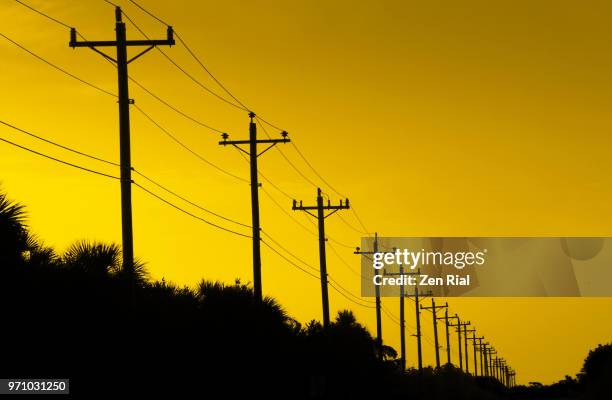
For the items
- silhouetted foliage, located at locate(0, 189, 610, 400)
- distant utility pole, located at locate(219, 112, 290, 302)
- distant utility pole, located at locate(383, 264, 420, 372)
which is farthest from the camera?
distant utility pole, located at locate(383, 264, 420, 372)

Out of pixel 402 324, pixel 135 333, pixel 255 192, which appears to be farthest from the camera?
pixel 402 324

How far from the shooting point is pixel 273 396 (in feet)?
162

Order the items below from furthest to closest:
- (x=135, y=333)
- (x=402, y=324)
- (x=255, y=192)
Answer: (x=402, y=324), (x=255, y=192), (x=135, y=333)

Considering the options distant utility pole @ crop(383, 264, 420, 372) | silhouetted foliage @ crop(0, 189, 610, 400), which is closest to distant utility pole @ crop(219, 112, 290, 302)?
silhouetted foliage @ crop(0, 189, 610, 400)

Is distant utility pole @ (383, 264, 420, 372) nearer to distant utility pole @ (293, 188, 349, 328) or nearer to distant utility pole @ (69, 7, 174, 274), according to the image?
distant utility pole @ (293, 188, 349, 328)

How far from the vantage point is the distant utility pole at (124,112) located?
34219mm

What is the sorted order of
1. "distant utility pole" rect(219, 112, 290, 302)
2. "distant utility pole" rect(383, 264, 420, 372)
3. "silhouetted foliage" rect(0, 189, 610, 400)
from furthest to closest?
1. "distant utility pole" rect(383, 264, 420, 372)
2. "distant utility pole" rect(219, 112, 290, 302)
3. "silhouetted foliage" rect(0, 189, 610, 400)

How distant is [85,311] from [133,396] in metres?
3.10

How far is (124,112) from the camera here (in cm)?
3534

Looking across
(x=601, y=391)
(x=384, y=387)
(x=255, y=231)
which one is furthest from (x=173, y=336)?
(x=601, y=391)

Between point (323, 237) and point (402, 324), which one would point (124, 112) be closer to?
point (323, 237)

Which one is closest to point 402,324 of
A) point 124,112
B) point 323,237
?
point 323,237

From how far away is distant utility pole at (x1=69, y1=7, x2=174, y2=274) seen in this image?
112 feet

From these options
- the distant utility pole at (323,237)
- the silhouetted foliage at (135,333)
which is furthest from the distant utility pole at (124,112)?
the distant utility pole at (323,237)
